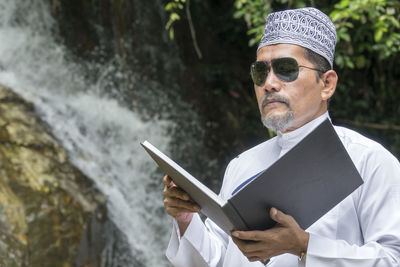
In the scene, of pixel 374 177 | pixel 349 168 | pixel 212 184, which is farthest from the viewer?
pixel 212 184

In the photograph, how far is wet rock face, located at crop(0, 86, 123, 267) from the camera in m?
3.80

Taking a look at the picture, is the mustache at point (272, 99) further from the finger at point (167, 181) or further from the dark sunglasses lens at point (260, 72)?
the finger at point (167, 181)

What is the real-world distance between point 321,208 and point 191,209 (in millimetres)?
452

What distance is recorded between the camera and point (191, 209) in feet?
6.57

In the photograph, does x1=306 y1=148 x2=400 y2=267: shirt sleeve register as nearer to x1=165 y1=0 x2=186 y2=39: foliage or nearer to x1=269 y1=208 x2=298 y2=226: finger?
x1=269 y1=208 x2=298 y2=226: finger

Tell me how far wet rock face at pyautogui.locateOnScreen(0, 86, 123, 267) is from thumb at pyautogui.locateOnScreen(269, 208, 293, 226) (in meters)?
2.40

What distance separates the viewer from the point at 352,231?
1899mm

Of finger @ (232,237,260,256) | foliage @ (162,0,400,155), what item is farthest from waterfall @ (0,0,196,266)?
finger @ (232,237,260,256)

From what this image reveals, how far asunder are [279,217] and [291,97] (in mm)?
569

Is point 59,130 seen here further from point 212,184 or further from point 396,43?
point 396,43

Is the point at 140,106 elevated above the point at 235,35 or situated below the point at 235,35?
below

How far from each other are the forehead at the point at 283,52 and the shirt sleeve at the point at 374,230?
0.50 m

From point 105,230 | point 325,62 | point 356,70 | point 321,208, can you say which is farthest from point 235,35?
point 321,208

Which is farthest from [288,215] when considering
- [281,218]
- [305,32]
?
[305,32]
